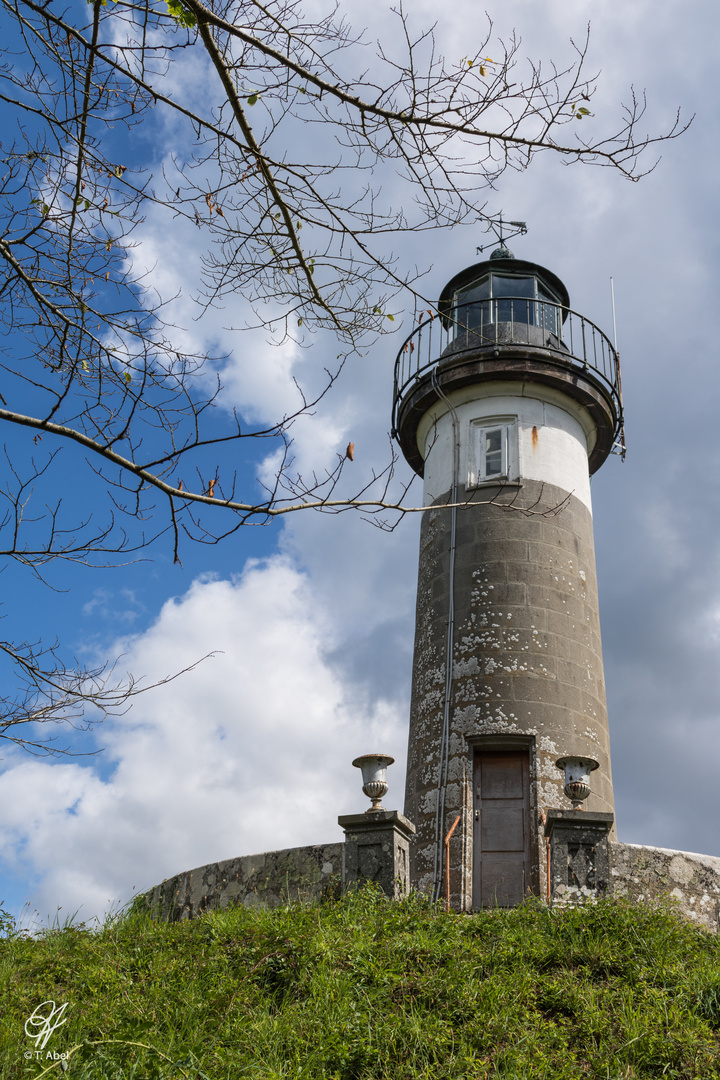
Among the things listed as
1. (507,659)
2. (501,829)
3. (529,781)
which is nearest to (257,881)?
(501,829)

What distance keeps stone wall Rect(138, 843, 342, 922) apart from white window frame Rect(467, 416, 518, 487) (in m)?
5.14

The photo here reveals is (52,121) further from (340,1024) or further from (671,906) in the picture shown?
(671,906)

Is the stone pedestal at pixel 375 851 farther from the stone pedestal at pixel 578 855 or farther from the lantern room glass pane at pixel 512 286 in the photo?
the lantern room glass pane at pixel 512 286

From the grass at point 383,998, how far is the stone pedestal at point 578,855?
28.8 inches

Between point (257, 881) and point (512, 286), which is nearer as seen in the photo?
point (257, 881)

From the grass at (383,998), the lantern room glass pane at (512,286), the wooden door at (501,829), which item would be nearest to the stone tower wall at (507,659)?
the wooden door at (501,829)

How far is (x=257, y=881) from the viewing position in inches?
→ 370

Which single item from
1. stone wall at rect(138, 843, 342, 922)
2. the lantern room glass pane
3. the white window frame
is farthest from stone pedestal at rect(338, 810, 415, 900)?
the lantern room glass pane

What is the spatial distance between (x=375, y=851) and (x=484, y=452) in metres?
5.90

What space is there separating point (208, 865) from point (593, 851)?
13.4 feet

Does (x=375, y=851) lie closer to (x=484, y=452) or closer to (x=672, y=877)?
(x=672, y=877)

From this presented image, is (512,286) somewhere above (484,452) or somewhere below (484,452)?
above

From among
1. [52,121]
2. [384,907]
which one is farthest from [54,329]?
[384,907]

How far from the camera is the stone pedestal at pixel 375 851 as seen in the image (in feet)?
27.2
